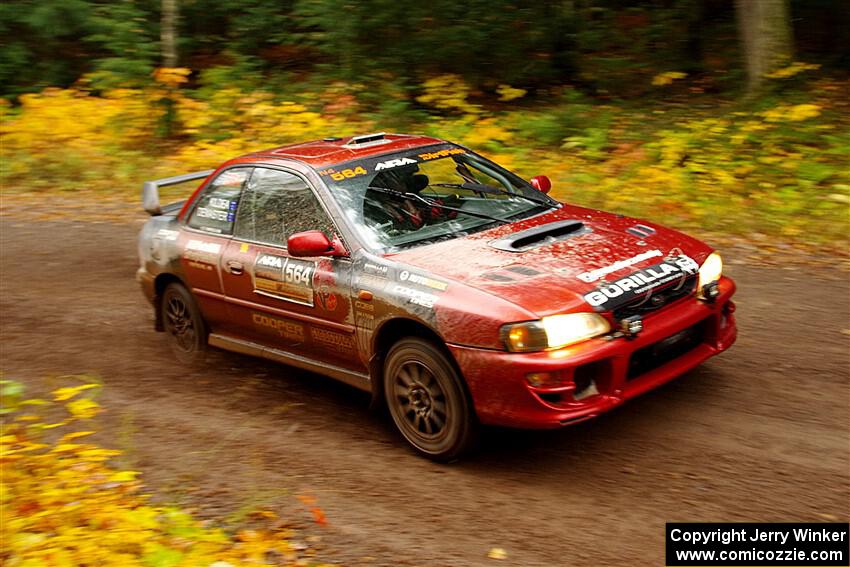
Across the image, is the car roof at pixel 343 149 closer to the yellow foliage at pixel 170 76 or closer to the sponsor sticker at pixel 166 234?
the sponsor sticker at pixel 166 234

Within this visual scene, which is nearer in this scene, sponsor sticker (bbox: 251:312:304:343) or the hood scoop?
the hood scoop

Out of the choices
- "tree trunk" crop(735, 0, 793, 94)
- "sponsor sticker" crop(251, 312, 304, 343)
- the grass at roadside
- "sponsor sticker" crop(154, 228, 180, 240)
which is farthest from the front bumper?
"tree trunk" crop(735, 0, 793, 94)

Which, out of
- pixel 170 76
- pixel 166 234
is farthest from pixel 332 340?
pixel 170 76

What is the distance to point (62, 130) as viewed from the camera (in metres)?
15.0

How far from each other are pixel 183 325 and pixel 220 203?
Answer: 3.66ft

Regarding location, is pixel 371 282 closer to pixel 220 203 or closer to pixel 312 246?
pixel 312 246

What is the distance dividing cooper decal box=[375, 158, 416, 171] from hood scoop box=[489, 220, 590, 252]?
1016 millimetres

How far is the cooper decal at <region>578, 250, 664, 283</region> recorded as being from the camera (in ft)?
16.0

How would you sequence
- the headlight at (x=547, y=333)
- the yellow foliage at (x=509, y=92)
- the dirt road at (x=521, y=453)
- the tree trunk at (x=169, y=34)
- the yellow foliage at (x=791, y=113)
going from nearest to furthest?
1. the dirt road at (x=521, y=453)
2. the headlight at (x=547, y=333)
3. the yellow foliage at (x=791, y=113)
4. the yellow foliage at (x=509, y=92)
5. the tree trunk at (x=169, y=34)

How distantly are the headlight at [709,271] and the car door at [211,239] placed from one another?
126 inches

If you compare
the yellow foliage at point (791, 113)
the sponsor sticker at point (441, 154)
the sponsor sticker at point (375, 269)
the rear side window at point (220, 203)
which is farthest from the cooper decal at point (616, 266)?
the yellow foliage at point (791, 113)

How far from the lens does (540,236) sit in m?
5.47

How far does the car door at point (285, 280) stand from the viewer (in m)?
5.55

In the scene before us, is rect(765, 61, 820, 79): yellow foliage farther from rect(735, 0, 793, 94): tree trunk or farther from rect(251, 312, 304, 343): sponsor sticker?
rect(251, 312, 304, 343): sponsor sticker
